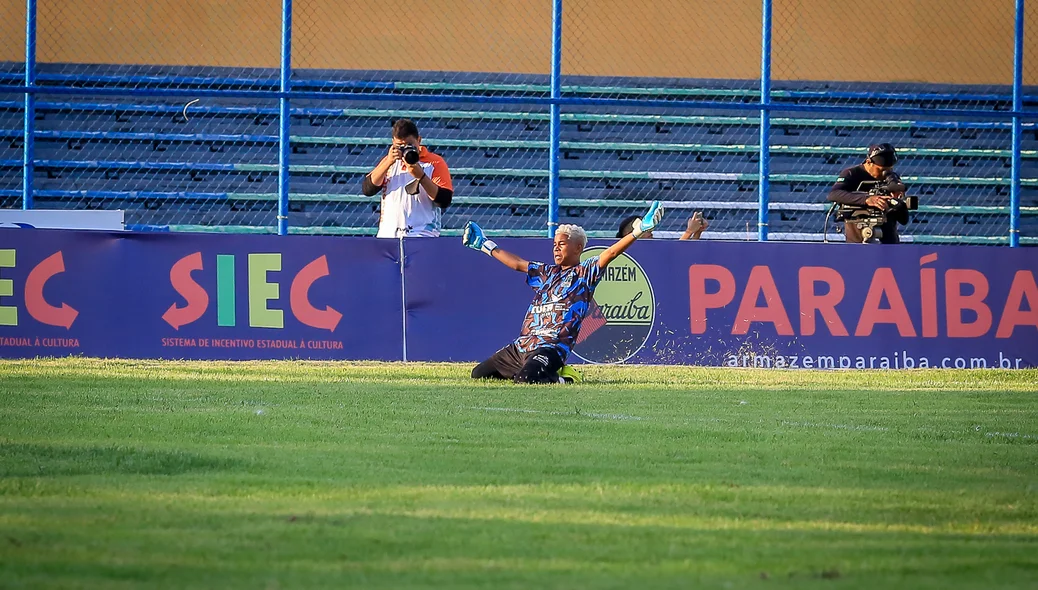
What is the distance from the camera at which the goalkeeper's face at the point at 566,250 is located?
11.5m

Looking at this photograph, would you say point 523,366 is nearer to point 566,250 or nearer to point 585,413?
point 566,250

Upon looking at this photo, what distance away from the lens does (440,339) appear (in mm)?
13016

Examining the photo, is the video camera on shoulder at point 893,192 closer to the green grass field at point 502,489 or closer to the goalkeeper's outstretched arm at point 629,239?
the goalkeeper's outstretched arm at point 629,239

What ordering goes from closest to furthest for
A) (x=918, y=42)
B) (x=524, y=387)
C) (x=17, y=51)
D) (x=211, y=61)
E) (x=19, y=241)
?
(x=524, y=387) < (x=19, y=241) < (x=17, y=51) < (x=211, y=61) < (x=918, y=42)

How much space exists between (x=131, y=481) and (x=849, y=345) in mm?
8997

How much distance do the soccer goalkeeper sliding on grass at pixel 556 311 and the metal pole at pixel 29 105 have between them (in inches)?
201

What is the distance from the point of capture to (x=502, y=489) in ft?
18.7

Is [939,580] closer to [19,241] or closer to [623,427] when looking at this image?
[623,427]

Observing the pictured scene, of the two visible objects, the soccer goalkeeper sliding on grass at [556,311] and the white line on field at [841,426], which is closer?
the white line on field at [841,426]

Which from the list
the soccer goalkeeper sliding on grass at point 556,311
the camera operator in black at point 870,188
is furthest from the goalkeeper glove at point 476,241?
the camera operator in black at point 870,188

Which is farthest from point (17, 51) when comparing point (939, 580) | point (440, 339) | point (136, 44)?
point (939, 580)

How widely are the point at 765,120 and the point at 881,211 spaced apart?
155cm

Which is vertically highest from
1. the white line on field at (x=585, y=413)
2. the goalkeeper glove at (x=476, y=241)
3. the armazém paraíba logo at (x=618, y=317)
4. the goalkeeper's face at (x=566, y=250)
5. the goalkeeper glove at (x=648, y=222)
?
the goalkeeper glove at (x=648, y=222)

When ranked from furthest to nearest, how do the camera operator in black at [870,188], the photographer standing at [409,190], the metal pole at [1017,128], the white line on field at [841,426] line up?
the metal pole at [1017,128] < the camera operator in black at [870,188] < the photographer standing at [409,190] < the white line on field at [841,426]
